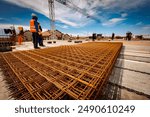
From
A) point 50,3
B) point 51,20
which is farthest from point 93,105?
point 50,3

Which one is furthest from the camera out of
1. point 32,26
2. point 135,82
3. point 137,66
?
point 32,26

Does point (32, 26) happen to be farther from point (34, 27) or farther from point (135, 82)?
point (135, 82)

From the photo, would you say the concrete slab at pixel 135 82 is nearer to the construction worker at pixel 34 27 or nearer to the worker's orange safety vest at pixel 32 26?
the construction worker at pixel 34 27

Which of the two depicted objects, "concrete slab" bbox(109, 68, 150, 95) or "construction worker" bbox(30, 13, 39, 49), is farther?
"construction worker" bbox(30, 13, 39, 49)

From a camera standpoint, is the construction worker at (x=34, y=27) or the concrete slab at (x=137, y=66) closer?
the concrete slab at (x=137, y=66)

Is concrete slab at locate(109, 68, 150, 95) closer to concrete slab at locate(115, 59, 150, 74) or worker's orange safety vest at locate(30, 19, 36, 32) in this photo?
concrete slab at locate(115, 59, 150, 74)

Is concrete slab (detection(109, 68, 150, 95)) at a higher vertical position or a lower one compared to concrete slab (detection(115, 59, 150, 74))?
lower


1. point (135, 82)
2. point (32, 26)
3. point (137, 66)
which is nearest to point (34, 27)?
point (32, 26)

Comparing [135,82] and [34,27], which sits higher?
[34,27]

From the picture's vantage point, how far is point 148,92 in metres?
1.38

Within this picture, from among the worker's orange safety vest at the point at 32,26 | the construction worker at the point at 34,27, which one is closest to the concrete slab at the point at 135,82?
the construction worker at the point at 34,27

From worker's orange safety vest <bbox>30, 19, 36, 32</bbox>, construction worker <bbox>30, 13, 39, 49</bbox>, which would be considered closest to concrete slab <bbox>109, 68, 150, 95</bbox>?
construction worker <bbox>30, 13, 39, 49</bbox>

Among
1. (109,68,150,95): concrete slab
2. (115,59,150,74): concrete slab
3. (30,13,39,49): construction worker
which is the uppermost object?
(30,13,39,49): construction worker

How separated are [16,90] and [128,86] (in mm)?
1821
